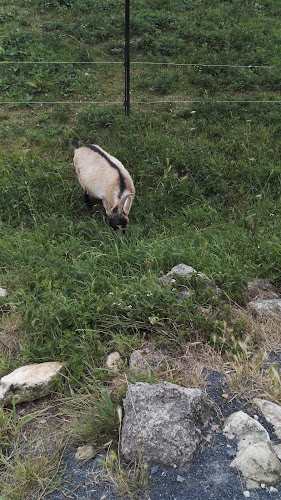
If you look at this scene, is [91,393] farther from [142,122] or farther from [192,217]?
[142,122]

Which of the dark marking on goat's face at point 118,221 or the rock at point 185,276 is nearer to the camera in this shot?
the rock at point 185,276

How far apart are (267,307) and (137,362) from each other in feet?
3.94

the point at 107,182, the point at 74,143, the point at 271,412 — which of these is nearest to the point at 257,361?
the point at 271,412

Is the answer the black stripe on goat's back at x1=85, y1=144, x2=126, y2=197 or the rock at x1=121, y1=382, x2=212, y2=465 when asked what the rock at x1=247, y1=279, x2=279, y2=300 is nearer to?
the rock at x1=121, y1=382, x2=212, y2=465

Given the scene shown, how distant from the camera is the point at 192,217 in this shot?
6.12 metres

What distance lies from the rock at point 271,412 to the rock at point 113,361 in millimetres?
968

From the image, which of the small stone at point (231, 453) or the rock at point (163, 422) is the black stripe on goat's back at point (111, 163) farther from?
the small stone at point (231, 453)

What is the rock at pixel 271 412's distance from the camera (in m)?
2.95

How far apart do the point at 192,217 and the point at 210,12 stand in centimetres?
630

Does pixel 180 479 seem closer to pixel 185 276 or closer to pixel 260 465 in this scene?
pixel 260 465

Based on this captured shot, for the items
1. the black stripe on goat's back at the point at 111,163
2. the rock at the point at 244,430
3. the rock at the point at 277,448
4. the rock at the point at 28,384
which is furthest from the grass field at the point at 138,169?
the rock at the point at 277,448

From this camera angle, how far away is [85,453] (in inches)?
116

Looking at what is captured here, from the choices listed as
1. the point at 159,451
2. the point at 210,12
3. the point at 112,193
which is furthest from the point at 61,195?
the point at 210,12

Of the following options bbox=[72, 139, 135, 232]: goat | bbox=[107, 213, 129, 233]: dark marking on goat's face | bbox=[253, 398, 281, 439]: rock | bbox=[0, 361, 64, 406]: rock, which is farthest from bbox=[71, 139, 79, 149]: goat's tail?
bbox=[253, 398, 281, 439]: rock
